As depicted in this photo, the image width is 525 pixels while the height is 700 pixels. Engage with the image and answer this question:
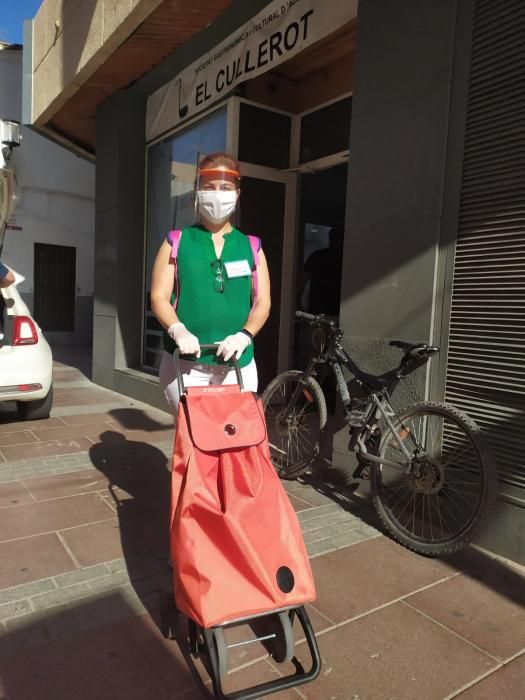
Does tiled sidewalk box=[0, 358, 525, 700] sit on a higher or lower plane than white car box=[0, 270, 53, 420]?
lower

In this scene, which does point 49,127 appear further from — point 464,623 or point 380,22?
point 464,623

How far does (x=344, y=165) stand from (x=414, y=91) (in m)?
2.76

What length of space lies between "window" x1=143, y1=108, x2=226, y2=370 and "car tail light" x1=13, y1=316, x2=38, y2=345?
7.20 ft

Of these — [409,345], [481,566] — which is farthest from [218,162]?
[481,566]

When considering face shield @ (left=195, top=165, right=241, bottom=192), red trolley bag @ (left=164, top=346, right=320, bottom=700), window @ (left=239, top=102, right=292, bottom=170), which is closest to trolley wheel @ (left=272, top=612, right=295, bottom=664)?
red trolley bag @ (left=164, top=346, right=320, bottom=700)

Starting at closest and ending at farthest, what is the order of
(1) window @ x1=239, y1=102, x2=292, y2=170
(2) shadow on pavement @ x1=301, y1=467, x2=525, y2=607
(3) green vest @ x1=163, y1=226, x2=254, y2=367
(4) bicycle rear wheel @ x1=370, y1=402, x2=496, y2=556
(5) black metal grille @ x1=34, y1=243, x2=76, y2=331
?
(3) green vest @ x1=163, y1=226, x2=254, y2=367, (2) shadow on pavement @ x1=301, y1=467, x2=525, y2=607, (4) bicycle rear wheel @ x1=370, y1=402, x2=496, y2=556, (1) window @ x1=239, y1=102, x2=292, y2=170, (5) black metal grille @ x1=34, y1=243, x2=76, y2=331

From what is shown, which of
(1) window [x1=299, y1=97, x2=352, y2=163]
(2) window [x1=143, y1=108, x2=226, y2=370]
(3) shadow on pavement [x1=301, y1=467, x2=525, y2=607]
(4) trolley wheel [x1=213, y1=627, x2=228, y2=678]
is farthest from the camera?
(2) window [x1=143, y1=108, x2=226, y2=370]

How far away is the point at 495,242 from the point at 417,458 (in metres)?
→ 1.26

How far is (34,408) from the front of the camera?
5457 millimetres

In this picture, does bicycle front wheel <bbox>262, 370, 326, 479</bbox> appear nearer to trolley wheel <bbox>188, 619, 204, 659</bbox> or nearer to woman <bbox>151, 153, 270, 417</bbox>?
woman <bbox>151, 153, 270, 417</bbox>

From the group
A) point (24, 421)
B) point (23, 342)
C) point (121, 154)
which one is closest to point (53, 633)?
point (23, 342)

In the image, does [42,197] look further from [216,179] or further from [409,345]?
[409,345]

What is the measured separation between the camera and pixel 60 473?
157 inches

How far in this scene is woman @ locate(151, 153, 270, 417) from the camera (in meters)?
2.35
